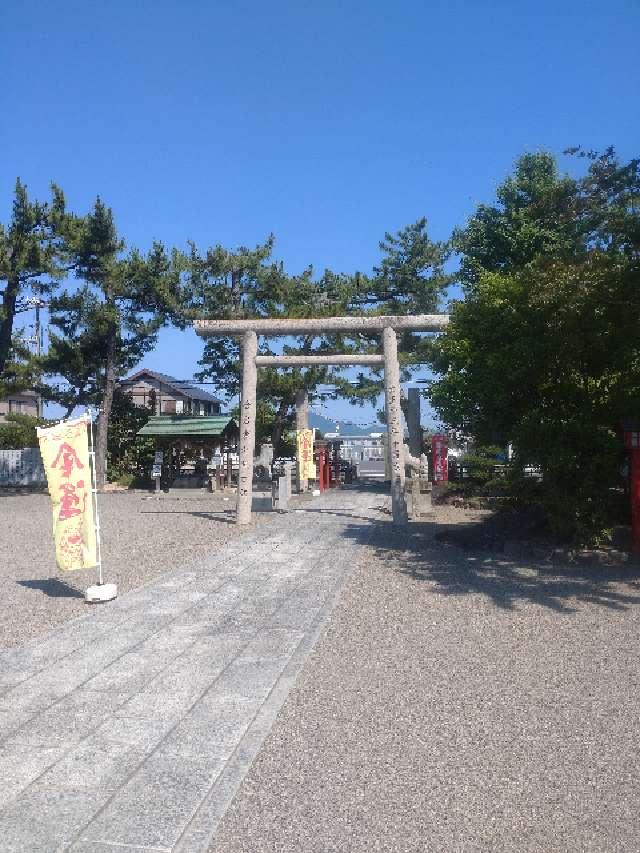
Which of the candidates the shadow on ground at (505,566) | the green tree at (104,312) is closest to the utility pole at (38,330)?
the green tree at (104,312)

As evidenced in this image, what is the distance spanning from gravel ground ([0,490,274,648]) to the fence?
7332mm

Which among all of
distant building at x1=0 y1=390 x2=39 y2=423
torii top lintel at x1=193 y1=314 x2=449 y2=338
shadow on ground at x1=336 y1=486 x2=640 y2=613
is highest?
distant building at x1=0 y1=390 x2=39 y2=423

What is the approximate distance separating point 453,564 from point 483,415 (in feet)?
8.40

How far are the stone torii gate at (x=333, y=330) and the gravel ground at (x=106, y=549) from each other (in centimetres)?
159

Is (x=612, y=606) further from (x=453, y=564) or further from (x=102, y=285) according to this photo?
(x=102, y=285)

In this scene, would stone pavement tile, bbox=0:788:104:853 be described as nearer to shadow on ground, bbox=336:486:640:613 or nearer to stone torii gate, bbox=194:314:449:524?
shadow on ground, bbox=336:486:640:613

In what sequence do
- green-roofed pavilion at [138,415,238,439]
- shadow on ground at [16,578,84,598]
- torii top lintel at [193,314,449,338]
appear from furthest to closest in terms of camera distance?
green-roofed pavilion at [138,415,238,439] → torii top lintel at [193,314,449,338] → shadow on ground at [16,578,84,598]

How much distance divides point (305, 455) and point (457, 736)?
1683cm

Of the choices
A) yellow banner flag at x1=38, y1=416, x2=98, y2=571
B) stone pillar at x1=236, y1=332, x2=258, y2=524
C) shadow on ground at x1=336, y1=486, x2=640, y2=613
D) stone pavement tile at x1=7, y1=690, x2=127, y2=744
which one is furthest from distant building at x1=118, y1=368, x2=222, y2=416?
stone pavement tile at x1=7, y1=690, x2=127, y2=744

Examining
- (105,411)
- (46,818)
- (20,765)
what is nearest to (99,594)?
(20,765)

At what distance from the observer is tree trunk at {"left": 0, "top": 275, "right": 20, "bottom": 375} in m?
20.1

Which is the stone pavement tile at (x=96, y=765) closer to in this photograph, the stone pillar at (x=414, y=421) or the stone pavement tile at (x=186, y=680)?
the stone pavement tile at (x=186, y=680)

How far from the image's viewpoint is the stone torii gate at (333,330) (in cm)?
1345

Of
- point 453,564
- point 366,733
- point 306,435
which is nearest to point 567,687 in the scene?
point 366,733
